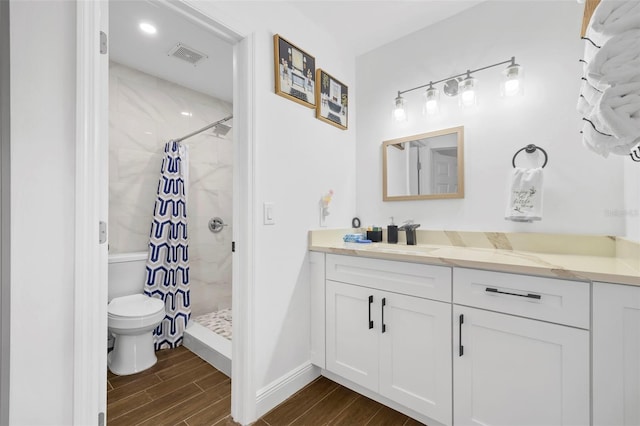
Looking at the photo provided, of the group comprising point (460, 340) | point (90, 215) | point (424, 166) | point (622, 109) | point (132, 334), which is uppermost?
point (424, 166)

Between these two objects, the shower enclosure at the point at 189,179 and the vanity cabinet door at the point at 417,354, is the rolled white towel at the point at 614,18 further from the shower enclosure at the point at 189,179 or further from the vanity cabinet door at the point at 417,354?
the shower enclosure at the point at 189,179

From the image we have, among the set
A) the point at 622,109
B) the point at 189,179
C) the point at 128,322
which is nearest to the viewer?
the point at 622,109

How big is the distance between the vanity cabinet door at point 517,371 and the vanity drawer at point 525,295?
3 centimetres

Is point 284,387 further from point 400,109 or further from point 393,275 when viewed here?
point 400,109

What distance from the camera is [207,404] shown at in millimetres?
1604

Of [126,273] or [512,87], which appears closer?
[512,87]

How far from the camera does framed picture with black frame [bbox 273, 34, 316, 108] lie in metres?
1.64

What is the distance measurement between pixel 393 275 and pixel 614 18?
1.18 m

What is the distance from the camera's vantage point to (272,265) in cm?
162

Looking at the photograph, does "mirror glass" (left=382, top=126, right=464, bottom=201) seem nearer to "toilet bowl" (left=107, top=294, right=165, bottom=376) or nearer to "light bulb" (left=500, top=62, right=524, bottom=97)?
"light bulb" (left=500, top=62, right=524, bottom=97)

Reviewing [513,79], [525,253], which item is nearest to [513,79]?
[513,79]

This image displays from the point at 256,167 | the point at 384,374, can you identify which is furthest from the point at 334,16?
the point at 384,374

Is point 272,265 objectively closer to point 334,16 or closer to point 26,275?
point 26,275

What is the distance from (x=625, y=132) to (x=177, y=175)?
2.76 meters
